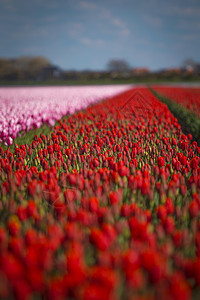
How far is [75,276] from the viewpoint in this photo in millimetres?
1271

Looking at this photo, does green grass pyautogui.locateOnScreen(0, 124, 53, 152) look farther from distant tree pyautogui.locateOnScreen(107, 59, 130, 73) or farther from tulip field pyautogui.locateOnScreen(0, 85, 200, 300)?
distant tree pyautogui.locateOnScreen(107, 59, 130, 73)

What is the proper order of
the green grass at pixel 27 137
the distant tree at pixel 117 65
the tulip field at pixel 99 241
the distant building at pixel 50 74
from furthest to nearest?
the distant tree at pixel 117 65 → the distant building at pixel 50 74 → the green grass at pixel 27 137 → the tulip field at pixel 99 241

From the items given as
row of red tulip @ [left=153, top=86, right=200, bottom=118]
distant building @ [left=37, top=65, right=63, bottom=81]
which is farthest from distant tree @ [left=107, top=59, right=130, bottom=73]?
row of red tulip @ [left=153, top=86, right=200, bottom=118]

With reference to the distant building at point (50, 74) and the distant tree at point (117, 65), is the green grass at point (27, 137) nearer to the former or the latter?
the distant building at point (50, 74)

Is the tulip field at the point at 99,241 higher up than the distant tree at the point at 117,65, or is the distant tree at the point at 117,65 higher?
the distant tree at the point at 117,65

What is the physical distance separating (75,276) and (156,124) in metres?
5.48

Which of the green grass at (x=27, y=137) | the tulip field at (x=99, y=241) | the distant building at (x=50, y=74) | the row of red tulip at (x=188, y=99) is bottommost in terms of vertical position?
the tulip field at (x=99, y=241)

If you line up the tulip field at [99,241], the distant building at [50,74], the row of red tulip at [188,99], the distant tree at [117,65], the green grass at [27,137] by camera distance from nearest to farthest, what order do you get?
the tulip field at [99,241]
the green grass at [27,137]
the row of red tulip at [188,99]
the distant building at [50,74]
the distant tree at [117,65]

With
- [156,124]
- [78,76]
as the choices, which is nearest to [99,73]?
[78,76]

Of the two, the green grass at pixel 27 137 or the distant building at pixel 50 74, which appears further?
the distant building at pixel 50 74

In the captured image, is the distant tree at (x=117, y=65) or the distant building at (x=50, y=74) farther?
the distant tree at (x=117, y=65)

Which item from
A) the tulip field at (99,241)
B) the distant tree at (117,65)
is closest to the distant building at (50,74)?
the distant tree at (117,65)

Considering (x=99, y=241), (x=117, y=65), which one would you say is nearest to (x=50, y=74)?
(x=117, y=65)

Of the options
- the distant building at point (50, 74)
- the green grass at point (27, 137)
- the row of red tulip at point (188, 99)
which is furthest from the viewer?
the distant building at point (50, 74)
